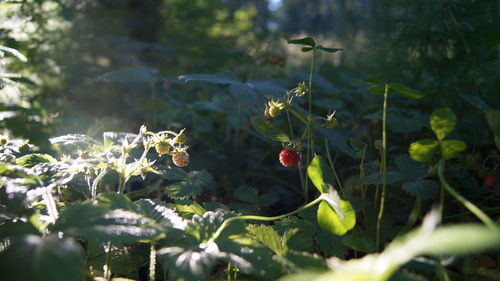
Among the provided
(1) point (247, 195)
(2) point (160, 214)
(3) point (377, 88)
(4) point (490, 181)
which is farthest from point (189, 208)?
(4) point (490, 181)

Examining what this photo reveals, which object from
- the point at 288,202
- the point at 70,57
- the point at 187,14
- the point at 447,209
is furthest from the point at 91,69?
the point at 447,209

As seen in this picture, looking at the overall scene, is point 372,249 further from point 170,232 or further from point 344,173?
point 344,173

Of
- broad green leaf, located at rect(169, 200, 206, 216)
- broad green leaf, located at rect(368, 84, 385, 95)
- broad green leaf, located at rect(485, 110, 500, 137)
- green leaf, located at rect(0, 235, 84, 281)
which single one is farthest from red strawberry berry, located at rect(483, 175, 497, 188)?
green leaf, located at rect(0, 235, 84, 281)

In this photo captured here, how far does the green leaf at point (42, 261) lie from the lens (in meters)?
0.62

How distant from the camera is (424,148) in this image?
0.90 meters

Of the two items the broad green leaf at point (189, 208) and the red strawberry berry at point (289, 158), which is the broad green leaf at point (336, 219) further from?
the broad green leaf at point (189, 208)

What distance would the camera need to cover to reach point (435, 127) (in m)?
0.89

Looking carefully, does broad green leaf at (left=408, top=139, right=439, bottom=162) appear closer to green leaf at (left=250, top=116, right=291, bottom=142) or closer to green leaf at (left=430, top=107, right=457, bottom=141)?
green leaf at (left=430, top=107, right=457, bottom=141)

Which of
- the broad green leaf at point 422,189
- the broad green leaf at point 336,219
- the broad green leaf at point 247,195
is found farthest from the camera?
the broad green leaf at point 247,195

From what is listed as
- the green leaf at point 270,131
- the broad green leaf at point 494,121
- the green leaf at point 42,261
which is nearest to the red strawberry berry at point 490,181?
the broad green leaf at point 494,121

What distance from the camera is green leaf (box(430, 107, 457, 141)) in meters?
0.87

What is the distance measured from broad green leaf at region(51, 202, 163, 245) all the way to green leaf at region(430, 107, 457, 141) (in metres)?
0.65

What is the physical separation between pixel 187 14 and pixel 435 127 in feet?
13.3

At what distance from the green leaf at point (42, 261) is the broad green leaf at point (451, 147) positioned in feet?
2.66
